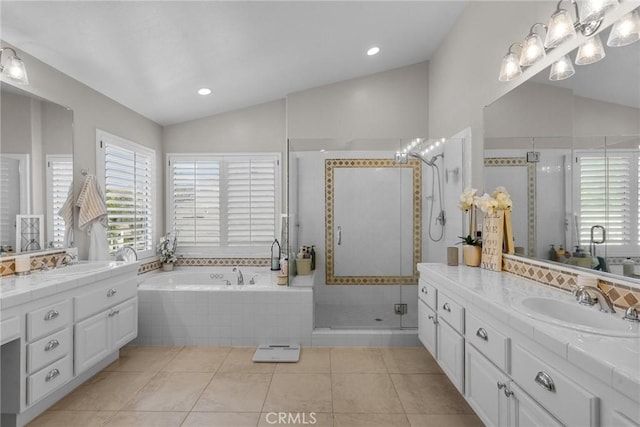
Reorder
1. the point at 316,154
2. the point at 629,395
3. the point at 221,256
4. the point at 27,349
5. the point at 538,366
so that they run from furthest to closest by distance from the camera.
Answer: the point at 221,256
the point at 316,154
the point at 27,349
the point at 538,366
the point at 629,395

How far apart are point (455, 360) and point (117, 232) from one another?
3.44 m

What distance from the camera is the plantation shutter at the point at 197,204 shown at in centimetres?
421

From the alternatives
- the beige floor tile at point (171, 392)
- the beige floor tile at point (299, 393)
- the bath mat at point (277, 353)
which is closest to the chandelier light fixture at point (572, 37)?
the beige floor tile at point (299, 393)

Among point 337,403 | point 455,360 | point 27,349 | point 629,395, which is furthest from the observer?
point 337,403

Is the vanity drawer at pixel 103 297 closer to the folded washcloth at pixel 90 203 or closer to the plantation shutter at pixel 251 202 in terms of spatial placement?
the folded washcloth at pixel 90 203

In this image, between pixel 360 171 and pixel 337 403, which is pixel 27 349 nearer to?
pixel 337 403

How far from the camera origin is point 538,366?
3.93 feet

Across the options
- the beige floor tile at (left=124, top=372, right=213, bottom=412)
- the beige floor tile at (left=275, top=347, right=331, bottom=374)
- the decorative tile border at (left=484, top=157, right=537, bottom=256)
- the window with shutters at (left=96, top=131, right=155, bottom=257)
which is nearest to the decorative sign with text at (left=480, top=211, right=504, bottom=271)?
the decorative tile border at (left=484, top=157, right=537, bottom=256)

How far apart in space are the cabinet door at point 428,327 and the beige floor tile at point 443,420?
40 cm

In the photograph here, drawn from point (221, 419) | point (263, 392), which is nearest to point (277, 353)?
point (263, 392)

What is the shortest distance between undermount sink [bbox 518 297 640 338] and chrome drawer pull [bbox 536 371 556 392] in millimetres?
193

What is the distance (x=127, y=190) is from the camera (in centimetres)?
355

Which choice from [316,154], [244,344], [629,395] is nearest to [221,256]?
[244,344]

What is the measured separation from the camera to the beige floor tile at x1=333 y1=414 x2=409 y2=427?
6.32 ft
